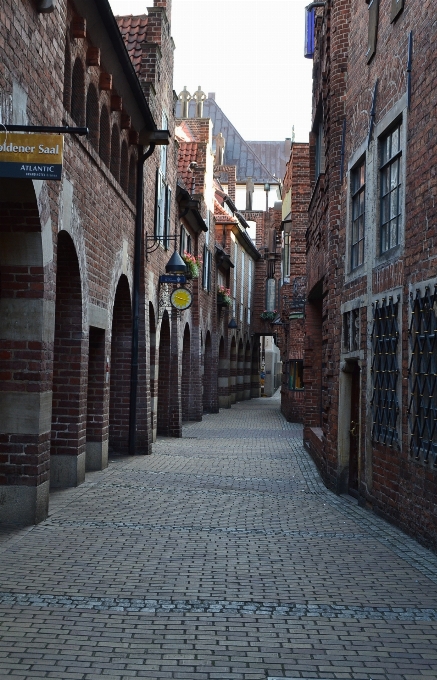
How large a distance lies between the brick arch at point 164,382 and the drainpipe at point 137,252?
4.93 metres

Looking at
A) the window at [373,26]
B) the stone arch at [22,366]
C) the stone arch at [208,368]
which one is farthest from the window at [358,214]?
the stone arch at [208,368]

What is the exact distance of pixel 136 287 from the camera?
16.0m

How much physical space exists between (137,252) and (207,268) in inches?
542

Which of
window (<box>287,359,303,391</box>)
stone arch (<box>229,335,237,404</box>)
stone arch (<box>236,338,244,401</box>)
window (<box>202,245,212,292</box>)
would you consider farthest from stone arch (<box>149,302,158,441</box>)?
stone arch (<box>236,338,244,401</box>)

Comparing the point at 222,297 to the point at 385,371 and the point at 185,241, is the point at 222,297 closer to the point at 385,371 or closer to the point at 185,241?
the point at 185,241

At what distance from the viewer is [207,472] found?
14164mm

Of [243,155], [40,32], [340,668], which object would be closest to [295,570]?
[340,668]

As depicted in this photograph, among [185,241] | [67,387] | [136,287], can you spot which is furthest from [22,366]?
[185,241]

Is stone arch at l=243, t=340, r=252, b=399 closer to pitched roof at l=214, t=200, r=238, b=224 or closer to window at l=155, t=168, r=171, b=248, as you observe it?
pitched roof at l=214, t=200, r=238, b=224

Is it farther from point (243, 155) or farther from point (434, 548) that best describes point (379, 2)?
point (243, 155)

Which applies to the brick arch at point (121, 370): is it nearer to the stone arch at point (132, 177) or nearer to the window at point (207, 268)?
the stone arch at point (132, 177)

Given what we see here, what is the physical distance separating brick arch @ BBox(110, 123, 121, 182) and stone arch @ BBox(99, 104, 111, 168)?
2.11 ft

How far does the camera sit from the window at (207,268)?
2889 centimetres

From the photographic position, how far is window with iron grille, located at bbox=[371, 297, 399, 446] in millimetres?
9406
